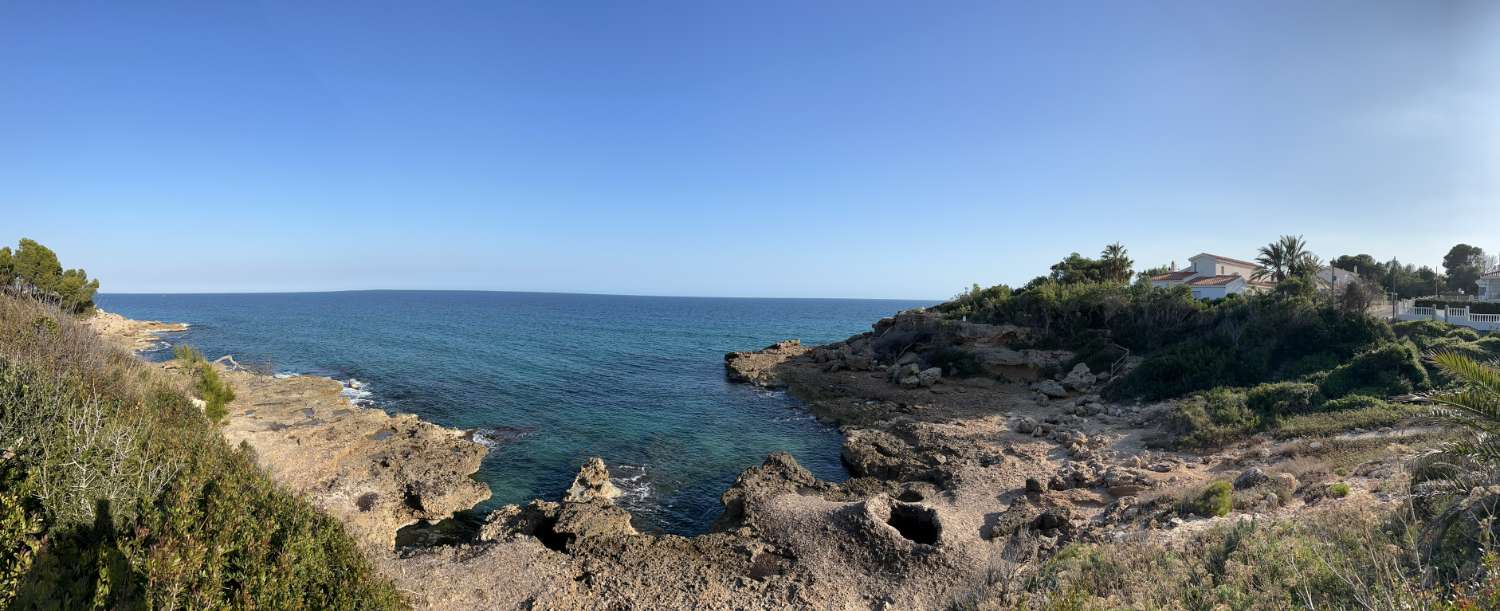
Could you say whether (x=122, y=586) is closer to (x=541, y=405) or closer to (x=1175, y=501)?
(x=1175, y=501)

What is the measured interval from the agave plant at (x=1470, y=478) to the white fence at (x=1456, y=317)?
33669 mm

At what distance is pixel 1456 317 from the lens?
3244 centimetres

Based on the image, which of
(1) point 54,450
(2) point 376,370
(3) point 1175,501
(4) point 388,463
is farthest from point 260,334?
(3) point 1175,501

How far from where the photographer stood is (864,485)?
20172 mm

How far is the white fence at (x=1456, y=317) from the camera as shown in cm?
3058

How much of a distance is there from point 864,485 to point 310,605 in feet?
52.5

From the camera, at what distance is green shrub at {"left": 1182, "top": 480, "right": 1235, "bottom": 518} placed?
13.8 metres

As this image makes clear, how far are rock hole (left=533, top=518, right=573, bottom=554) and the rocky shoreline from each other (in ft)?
0.14

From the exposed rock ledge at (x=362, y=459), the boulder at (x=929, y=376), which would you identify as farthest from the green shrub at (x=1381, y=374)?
the exposed rock ledge at (x=362, y=459)

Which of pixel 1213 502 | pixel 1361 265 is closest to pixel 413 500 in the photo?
pixel 1213 502

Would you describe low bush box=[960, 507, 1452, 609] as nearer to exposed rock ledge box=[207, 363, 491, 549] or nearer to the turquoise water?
the turquoise water

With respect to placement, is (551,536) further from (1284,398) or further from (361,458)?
(1284,398)

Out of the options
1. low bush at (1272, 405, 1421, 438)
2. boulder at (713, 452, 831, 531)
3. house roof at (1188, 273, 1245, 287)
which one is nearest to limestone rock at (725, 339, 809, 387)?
boulder at (713, 452, 831, 531)

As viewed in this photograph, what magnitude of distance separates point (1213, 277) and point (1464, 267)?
36638 mm
